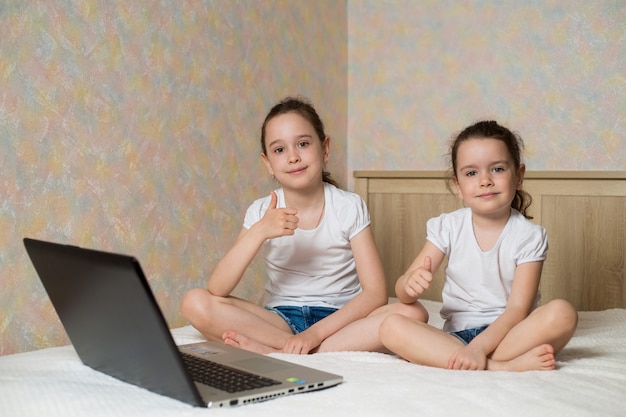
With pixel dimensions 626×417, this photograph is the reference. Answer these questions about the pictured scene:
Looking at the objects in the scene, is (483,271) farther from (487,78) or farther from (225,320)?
(487,78)

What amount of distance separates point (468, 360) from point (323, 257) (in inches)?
20.8

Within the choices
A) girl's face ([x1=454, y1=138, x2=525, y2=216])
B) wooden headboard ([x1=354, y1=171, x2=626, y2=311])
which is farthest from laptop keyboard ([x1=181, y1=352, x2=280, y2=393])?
wooden headboard ([x1=354, y1=171, x2=626, y2=311])

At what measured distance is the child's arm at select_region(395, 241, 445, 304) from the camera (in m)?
1.46

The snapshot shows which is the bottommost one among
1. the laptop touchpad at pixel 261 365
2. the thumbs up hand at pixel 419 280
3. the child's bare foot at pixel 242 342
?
the child's bare foot at pixel 242 342

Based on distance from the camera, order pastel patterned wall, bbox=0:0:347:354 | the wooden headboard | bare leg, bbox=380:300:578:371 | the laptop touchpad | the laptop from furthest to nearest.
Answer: the wooden headboard, pastel patterned wall, bbox=0:0:347:354, bare leg, bbox=380:300:578:371, the laptop touchpad, the laptop

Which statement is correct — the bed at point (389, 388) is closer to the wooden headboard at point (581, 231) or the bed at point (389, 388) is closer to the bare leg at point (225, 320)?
the bare leg at point (225, 320)

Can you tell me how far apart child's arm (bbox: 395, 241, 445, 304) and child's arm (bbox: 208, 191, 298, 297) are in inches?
9.9

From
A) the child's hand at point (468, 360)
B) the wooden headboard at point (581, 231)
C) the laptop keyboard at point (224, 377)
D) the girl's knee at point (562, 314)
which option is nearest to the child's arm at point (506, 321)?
the child's hand at point (468, 360)

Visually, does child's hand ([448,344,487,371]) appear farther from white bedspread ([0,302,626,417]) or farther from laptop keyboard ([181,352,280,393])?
laptop keyboard ([181,352,280,393])

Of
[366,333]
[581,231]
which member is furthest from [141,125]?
[581,231]

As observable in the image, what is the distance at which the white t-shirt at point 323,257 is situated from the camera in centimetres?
178

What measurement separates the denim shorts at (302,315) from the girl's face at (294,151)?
0.27m

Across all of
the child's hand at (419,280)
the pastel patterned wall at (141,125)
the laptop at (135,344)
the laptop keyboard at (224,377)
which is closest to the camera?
the laptop at (135,344)

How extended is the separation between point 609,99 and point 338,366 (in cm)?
139
